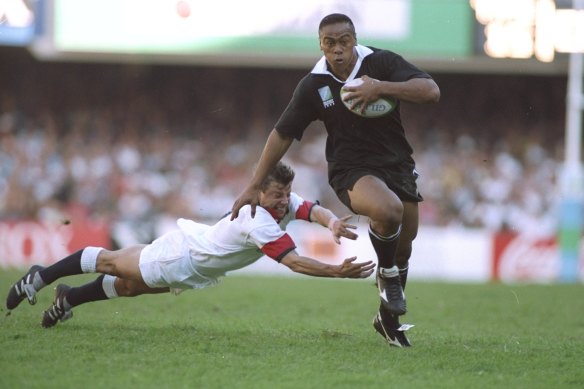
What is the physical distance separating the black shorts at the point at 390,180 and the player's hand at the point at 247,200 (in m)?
0.66

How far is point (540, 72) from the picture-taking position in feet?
74.1

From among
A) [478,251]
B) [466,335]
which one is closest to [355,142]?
[466,335]

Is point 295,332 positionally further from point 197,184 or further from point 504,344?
point 197,184

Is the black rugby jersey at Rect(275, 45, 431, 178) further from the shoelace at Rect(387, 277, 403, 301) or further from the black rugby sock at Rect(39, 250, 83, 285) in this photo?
the black rugby sock at Rect(39, 250, 83, 285)

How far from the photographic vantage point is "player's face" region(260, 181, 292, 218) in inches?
268

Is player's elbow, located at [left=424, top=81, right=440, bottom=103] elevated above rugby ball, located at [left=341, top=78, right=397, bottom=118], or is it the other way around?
player's elbow, located at [left=424, top=81, right=440, bottom=103]

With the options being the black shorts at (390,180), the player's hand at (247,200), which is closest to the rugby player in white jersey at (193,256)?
the player's hand at (247,200)

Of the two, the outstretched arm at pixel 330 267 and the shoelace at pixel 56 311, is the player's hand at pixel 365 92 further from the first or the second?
the shoelace at pixel 56 311

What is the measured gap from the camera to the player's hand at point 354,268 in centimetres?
602

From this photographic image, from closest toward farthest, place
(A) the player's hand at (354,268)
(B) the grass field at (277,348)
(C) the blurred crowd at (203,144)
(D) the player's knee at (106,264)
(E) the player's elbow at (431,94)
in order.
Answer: (B) the grass field at (277,348) → (A) the player's hand at (354,268) → (E) the player's elbow at (431,94) → (D) the player's knee at (106,264) → (C) the blurred crowd at (203,144)

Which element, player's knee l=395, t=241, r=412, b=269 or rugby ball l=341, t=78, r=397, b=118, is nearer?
rugby ball l=341, t=78, r=397, b=118

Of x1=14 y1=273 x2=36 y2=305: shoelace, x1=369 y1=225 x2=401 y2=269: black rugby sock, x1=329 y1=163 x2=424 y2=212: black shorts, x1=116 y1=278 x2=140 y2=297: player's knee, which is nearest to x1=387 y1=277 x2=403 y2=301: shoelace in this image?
x1=369 y1=225 x2=401 y2=269: black rugby sock

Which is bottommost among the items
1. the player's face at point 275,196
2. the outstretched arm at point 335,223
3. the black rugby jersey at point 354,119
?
the outstretched arm at point 335,223

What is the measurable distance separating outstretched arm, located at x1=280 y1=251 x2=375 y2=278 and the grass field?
584 millimetres
